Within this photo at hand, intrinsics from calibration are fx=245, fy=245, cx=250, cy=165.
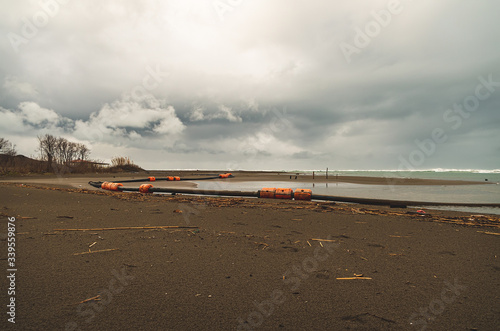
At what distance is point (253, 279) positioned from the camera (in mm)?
3381

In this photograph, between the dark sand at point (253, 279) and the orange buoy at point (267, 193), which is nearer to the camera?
the dark sand at point (253, 279)

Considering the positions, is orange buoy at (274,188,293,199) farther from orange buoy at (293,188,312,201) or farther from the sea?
the sea

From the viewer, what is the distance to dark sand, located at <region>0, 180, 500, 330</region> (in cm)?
248

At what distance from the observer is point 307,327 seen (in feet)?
7.80

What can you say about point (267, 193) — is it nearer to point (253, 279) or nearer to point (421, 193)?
point (253, 279)

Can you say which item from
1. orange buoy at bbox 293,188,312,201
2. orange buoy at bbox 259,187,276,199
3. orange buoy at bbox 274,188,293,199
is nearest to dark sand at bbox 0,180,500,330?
orange buoy at bbox 293,188,312,201

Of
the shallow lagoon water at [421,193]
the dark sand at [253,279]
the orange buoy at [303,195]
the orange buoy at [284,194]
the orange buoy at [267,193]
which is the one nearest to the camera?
the dark sand at [253,279]

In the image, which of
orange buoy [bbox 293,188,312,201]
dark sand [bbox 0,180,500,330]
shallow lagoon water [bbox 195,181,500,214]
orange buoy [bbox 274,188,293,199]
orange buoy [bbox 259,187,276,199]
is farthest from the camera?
shallow lagoon water [bbox 195,181,500,214]

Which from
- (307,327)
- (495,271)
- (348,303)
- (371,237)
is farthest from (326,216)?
(307,327)

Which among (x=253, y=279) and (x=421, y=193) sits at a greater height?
(x=421, y=193)

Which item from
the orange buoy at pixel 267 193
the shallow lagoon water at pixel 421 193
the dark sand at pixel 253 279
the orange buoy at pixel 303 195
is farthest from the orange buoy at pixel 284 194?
the dark sand at pixel 253 279

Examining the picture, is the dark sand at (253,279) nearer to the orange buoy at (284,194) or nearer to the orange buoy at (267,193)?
the orange buoy at (284,194)

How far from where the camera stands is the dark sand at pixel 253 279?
2.48m

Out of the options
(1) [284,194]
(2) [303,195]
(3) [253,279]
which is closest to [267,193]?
(1) [284,194]
